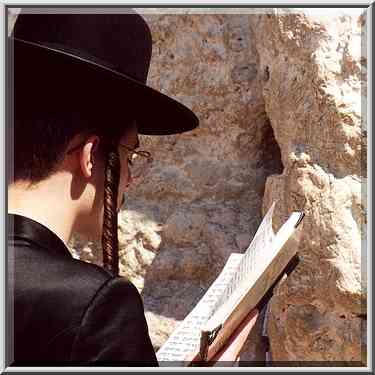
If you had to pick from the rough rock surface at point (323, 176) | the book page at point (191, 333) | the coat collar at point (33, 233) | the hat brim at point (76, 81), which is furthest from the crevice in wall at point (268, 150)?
the coat collar at point (33, 233)

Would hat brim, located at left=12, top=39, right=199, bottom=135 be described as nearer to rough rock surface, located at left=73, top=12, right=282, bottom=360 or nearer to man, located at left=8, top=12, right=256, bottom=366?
man, located at left=8, top=12, right=256, bottom=366

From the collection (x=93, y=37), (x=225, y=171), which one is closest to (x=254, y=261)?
(x=93, y=37)

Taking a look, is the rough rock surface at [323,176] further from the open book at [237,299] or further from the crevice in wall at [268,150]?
the open book at [237,299]

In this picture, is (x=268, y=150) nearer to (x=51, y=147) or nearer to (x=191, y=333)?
(x=191, y=333)

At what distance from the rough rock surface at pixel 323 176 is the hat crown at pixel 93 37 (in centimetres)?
75

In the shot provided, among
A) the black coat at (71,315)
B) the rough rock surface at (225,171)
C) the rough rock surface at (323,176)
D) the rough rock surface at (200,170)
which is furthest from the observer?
the rough rock surface at (200,170)

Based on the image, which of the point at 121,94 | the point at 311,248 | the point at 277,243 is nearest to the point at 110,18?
the point at 121,94

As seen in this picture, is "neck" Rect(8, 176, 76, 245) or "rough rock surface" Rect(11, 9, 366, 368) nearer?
"neck" Rect(8, 176, 76, 245)

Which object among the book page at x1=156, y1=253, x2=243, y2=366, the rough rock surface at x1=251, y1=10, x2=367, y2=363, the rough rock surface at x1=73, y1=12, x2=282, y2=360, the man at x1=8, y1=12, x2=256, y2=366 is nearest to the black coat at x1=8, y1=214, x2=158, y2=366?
the man at x1=8, y1=12, x2=256, y2=366

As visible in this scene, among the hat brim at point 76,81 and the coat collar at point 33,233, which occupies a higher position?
the hat brim at point 76,81

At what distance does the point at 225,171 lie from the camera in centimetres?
228

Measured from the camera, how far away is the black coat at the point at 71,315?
939mm

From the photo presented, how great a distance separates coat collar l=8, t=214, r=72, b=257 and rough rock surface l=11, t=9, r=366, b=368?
3.08 feet

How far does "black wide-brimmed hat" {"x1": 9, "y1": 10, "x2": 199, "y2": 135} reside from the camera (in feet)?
3.48
